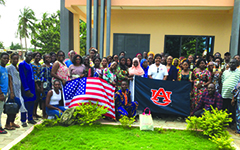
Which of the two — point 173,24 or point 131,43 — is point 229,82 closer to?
point 173,24

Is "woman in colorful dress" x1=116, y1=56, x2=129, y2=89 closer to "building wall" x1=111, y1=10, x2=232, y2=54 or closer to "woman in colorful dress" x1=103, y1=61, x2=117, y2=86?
"woman in colorful dress" x1=103, y1=61, x2=117, y2=86

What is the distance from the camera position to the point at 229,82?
5.11 metres

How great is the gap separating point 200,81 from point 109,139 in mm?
3189

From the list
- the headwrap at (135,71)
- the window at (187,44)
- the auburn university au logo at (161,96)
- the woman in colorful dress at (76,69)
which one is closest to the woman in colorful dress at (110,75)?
the woman in colorful dress at (76,69)

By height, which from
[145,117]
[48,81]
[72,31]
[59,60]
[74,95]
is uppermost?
[72,31]

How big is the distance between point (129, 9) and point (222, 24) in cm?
560

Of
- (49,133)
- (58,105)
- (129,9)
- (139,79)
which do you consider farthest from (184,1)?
(49,133)

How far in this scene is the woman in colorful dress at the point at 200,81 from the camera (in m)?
5.41

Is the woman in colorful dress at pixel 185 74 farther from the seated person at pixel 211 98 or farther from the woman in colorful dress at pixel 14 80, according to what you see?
the woman in colorful dress at pixel 14 80

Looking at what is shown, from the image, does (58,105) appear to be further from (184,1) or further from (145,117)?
(184,1)

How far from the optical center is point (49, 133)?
166 inches

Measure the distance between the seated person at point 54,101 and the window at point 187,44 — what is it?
27.7 feet

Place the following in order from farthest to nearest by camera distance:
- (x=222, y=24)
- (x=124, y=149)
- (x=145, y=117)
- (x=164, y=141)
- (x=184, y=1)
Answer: (x=222, y=24)
(x=184, y=1)
(x=145, y=117)
(x=164, y=141)
(x=124, y=149)

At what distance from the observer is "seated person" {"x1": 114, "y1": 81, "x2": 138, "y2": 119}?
17.5 feet
